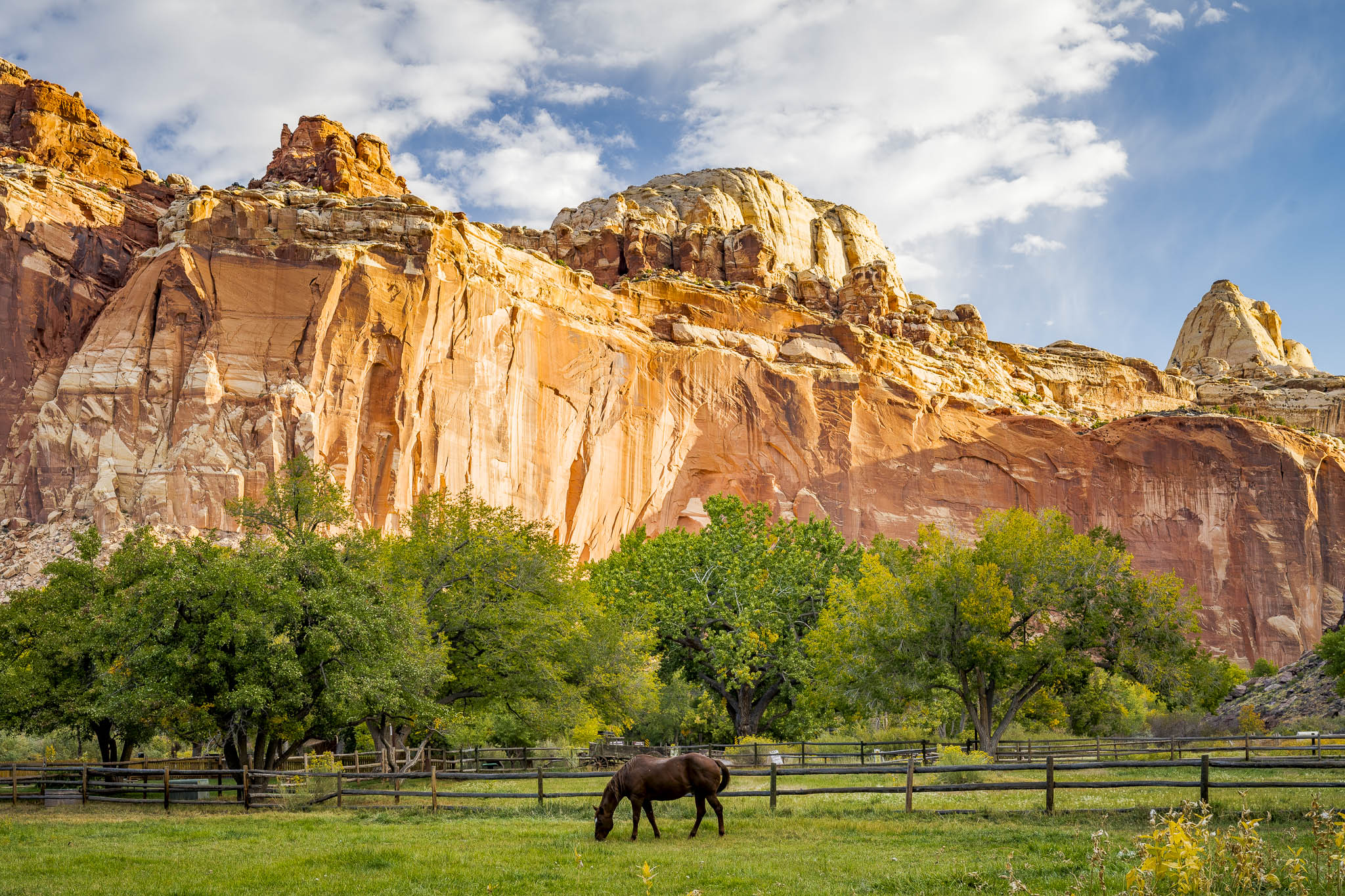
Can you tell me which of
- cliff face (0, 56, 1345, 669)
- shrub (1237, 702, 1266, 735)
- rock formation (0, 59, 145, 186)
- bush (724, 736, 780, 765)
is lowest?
shrub (1237, 702, 1266, 735)

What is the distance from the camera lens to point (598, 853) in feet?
43.3

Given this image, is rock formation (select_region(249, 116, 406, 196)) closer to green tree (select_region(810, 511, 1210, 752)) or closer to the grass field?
green tree (select_region(810, 511, 1210, 752))

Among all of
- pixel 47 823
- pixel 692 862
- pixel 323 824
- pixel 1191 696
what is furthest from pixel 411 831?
pixel 1191 696

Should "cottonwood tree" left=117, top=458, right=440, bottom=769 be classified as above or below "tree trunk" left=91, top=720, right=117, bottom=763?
above

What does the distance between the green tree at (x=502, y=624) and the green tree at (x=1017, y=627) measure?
9056mm

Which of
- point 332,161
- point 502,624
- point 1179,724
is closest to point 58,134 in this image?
point 332,161

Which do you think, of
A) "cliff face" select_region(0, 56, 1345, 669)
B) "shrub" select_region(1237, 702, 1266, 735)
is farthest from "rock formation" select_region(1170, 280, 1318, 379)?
"shrub" select_region(1237, 702, 1266, 735)

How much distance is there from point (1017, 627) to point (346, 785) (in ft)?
65.3

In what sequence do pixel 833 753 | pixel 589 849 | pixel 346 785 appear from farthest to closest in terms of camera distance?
pixel 833 753 < pixel 346 785 < pixel 589 849

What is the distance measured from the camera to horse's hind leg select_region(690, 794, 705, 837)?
14625 mm

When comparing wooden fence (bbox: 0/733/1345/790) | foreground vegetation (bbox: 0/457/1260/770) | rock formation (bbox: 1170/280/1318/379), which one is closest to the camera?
foreground vegetation (bbox: 0/457/1260/770)

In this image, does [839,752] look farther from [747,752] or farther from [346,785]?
[346,785]

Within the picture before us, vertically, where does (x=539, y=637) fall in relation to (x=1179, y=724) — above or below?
above

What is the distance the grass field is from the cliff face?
4073cm
